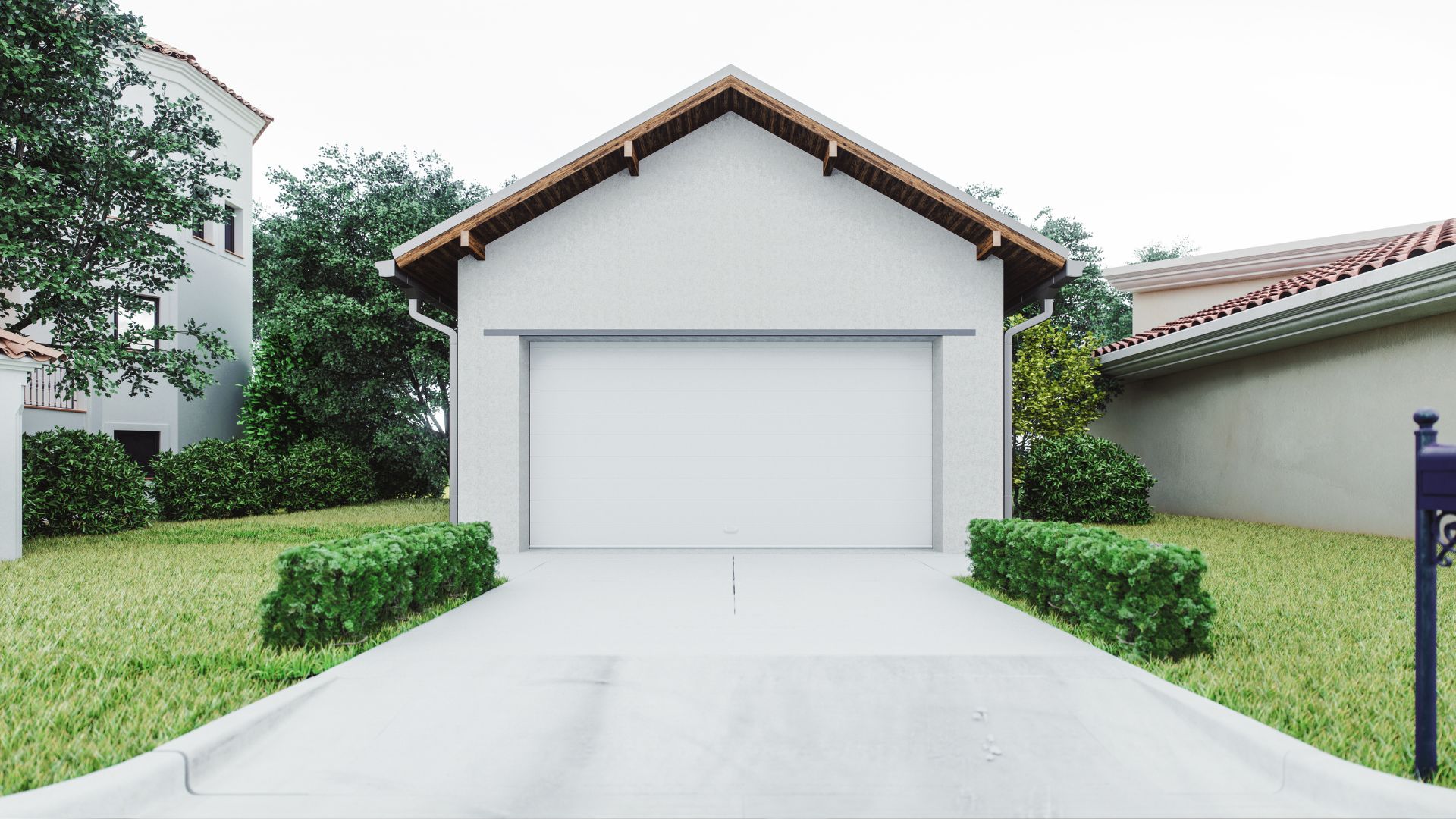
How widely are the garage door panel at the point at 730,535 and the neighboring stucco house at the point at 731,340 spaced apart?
0.02 m

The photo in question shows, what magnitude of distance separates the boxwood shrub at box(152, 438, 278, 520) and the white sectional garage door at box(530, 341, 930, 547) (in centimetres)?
925

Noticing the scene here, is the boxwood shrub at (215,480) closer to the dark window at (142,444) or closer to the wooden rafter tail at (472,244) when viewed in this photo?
the dark window at (142,444)

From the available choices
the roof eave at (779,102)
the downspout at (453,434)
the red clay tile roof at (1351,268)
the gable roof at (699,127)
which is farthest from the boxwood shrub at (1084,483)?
the downspout at (453,434)

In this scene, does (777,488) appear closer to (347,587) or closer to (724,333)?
(724,333)

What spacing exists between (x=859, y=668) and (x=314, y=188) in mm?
19112

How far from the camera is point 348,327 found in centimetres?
1764

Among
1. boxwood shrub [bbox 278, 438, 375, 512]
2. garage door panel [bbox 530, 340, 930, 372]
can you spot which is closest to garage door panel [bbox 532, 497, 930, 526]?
garage door panel [bbox 530, 340, 930, 372]

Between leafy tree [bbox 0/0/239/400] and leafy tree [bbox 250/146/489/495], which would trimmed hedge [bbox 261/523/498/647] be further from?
leafy tree [bbox 250/146/489/495]

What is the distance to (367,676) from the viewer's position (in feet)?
14.5

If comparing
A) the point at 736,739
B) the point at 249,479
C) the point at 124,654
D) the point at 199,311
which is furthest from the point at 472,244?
the point at 199,311

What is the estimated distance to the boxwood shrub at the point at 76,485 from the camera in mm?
11305

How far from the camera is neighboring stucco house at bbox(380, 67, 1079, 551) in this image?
9.49m

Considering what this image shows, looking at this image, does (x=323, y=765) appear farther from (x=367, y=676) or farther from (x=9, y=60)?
(x=9, y=60)

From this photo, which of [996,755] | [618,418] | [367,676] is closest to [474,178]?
[618,418]
